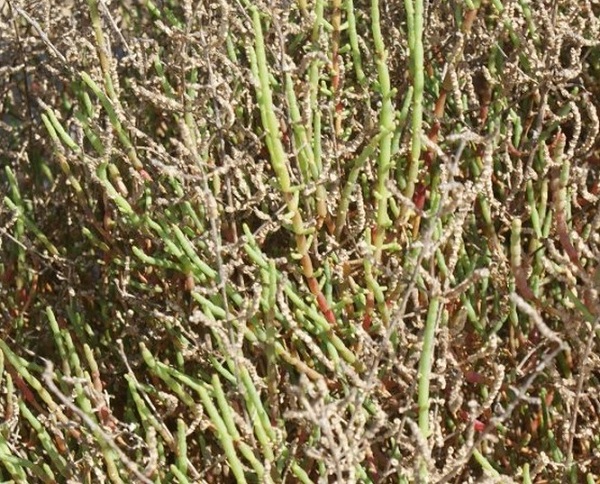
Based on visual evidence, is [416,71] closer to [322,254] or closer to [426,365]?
[322,254]

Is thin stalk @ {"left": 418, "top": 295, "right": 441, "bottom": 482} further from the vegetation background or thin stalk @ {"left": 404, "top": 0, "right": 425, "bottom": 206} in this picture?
thin stalk @ {"left": 404, "top": 0, "right": 425, "bottom": 206}

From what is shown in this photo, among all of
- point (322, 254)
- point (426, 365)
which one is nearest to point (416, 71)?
point (322, 254)

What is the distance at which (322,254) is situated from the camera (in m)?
1.44

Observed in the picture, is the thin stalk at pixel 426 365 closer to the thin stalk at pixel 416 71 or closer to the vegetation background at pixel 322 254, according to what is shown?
the vegetation background at pixel 322 254

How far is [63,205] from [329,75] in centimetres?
61

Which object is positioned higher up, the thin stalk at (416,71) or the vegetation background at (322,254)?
the thin stalk at (416,71)

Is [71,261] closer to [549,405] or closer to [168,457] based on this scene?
[168,457]

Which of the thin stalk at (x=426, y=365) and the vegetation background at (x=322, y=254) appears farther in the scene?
the vegetation background at (x=322, y=254)

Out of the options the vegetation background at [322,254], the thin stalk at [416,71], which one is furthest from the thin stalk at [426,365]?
the thin stalk at [416,71]

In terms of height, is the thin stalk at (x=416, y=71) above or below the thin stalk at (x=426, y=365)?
above

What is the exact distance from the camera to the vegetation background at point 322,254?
130cm

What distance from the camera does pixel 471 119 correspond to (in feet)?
5.38

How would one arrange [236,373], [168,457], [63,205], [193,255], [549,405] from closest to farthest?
1. [236,373]
2. [193,255]
3. [549,405]
4. [168,457]
5. [63,205]

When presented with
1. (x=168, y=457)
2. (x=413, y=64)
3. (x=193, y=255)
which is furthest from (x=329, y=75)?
(x=168, y=457)
